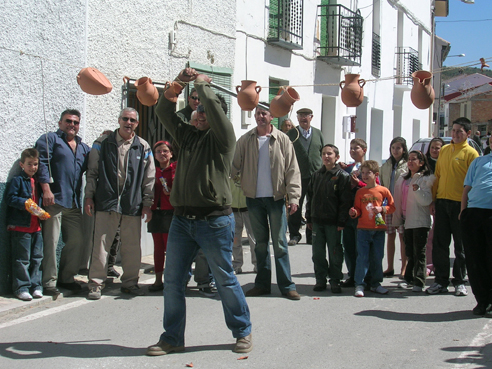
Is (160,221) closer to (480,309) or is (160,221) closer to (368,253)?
(368,253)

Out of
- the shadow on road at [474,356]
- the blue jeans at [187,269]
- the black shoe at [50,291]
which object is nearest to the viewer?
the shadow on road at [474,356]

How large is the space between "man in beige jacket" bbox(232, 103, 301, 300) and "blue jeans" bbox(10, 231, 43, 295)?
2334 mm

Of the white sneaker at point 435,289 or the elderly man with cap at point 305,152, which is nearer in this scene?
the white sneaker at point 435,289

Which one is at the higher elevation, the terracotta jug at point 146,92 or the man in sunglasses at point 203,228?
the terracotta jug at point 146,92

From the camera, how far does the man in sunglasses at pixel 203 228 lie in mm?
4453

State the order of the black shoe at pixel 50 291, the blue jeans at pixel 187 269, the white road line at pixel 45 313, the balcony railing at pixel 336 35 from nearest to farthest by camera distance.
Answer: the blue jeans at pixel 187 269
the white road line at pixel 45 313
the black shoe at pixel 50 291
the balcony railing at pixel 336 35

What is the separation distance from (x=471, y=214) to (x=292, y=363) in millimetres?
2576

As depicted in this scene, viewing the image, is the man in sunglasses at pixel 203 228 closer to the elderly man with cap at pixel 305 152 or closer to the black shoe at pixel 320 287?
the black shoe at pixel 320 287

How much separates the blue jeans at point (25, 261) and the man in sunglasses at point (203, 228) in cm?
221

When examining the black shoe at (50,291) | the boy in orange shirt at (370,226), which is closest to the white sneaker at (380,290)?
the boy in orange shirt at (370,226)

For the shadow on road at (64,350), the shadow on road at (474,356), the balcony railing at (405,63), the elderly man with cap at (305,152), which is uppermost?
the balcony railing at (405,63)

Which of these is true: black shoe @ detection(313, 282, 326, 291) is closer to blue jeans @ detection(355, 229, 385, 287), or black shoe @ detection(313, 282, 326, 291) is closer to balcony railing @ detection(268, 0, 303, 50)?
blue jeans @ detection(355, 229, 385, 287)

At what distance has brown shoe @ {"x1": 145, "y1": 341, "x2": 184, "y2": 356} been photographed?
4441 mm

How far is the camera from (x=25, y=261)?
5.98 metres
